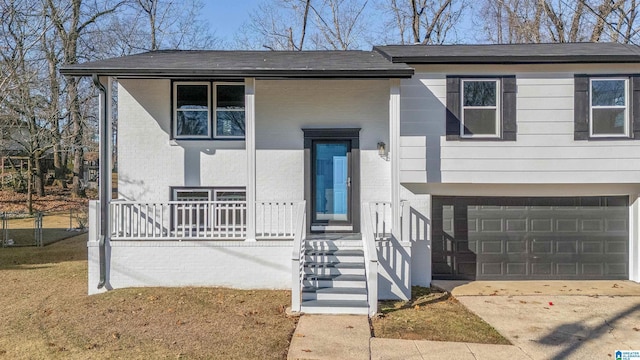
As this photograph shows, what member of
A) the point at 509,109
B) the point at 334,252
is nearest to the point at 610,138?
the point at 509,109

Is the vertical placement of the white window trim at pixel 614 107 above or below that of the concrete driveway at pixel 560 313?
above

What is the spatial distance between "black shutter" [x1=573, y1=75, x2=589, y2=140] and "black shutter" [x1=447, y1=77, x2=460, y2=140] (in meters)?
2.31

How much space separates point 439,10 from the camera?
67.5 feet

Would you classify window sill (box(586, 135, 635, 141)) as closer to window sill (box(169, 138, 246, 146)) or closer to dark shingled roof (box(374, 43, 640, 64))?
dark shingled roof (box(374, 43, 640, 64))

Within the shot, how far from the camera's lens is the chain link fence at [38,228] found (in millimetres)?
12711

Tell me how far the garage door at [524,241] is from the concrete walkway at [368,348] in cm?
365

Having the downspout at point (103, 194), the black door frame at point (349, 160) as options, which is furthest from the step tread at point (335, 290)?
A: the downspout at point (103, 194)

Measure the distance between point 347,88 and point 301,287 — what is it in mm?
4317

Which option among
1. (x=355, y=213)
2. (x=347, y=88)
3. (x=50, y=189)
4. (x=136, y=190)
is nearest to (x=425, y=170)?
(x=355, y=213)

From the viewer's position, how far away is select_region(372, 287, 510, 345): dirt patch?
5.59m

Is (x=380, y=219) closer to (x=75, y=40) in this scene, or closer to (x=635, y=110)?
(x=635, y=110)

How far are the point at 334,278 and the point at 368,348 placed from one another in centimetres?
206

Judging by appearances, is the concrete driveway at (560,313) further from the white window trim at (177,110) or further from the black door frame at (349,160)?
the white window trim at (177,110)

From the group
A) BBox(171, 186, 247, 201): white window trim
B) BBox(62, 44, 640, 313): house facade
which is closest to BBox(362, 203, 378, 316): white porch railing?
BBox(62, 44, 640, 313): house facade
